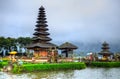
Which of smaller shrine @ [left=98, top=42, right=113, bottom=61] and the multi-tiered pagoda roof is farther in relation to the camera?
smaller shrine @ [left=98, top=42, right=113, bottom=61]

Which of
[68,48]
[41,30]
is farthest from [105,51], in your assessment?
[41,30]

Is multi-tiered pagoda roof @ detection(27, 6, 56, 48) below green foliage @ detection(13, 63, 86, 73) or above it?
above

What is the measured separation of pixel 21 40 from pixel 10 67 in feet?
222

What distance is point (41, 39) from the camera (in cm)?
8094

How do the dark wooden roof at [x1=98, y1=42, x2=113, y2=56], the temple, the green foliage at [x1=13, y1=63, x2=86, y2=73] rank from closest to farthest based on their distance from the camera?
the green foliage at [x1=13, y1=63, x2=86, y2=73] < the temple < the dark wooden roof at [x1=98, y1=42, x2=113, y2=56]

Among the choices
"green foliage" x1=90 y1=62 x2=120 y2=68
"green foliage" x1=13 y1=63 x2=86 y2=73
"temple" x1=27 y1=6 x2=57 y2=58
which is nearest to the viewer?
"green foliage" x1=13 y1=63 x2=86 y2=73

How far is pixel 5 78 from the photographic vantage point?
42.3 meters

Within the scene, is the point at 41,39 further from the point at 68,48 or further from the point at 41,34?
the point at 68,48

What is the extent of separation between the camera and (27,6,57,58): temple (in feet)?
260

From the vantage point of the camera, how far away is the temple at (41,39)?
79.1 meters

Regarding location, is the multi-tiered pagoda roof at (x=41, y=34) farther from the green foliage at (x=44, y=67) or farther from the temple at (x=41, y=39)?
the green foliage at (x=44, y=67)

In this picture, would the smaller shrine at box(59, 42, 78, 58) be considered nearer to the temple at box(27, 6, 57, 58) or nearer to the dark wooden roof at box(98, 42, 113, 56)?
the temple at box(27, 6, 57, 58)

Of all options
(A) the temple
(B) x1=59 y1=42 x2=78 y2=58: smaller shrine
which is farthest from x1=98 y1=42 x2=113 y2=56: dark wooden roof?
(A) the temple

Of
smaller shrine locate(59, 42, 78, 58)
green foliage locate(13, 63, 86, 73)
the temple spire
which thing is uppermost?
the temple spire
